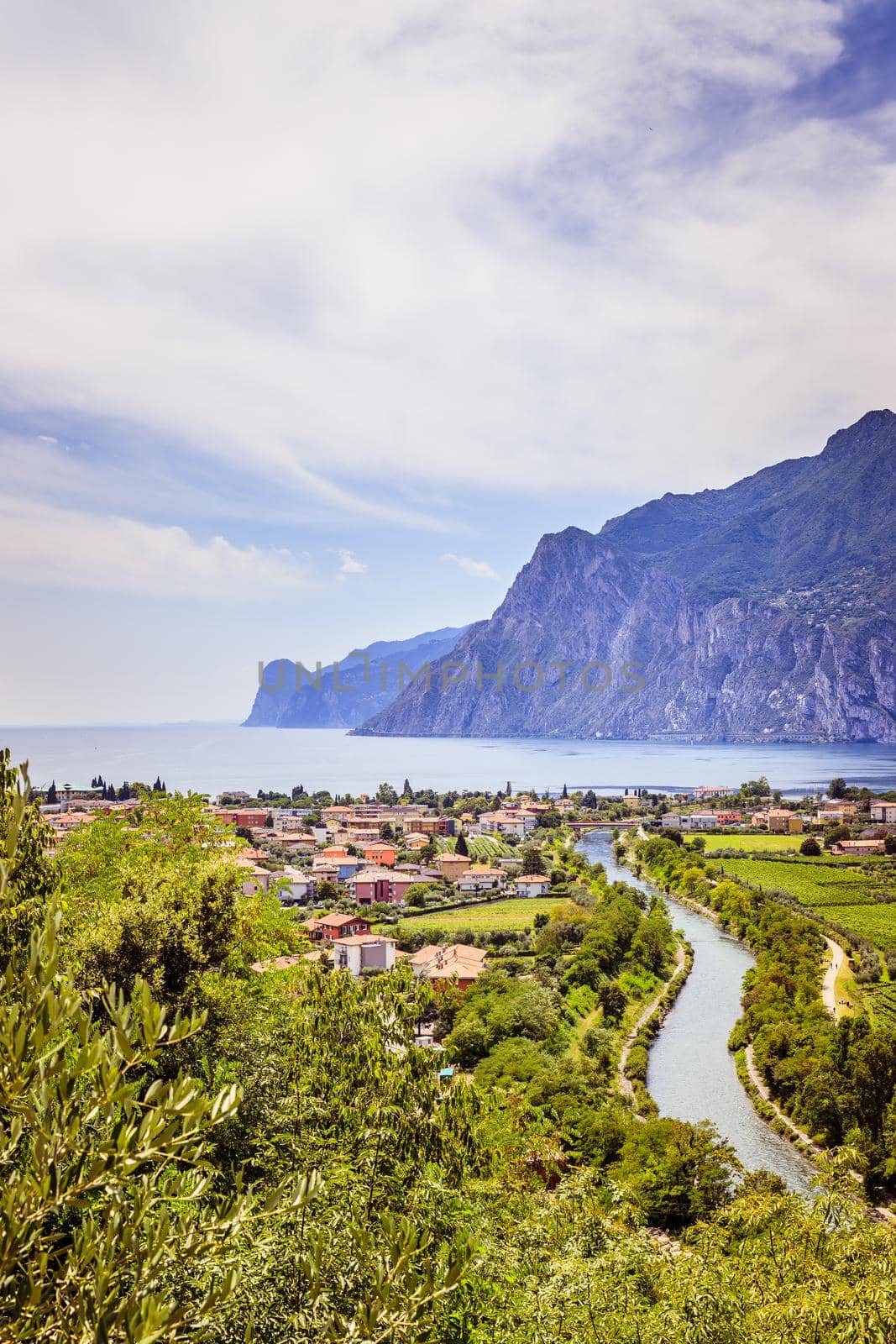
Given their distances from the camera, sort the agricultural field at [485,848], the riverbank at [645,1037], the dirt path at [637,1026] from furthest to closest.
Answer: the agricultural field at [485,848] → the dirt path at [637,1026] → the riverbank at [645,1037]

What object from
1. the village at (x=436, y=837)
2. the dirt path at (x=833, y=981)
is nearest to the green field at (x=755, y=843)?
the village at (x=436, y=837)

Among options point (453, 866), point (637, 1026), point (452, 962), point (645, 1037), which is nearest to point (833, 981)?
point (637, 1026)

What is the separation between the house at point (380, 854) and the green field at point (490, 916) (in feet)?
36.2

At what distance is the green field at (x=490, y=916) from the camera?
35.1 metres

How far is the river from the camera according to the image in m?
16.4

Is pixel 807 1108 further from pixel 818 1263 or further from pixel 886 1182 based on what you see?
pixel 818 1263

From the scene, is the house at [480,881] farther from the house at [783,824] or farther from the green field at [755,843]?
the house at [783,824]

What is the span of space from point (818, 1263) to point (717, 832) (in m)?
58.9

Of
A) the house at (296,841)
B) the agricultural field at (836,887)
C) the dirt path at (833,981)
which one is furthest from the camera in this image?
the house at (296,841)

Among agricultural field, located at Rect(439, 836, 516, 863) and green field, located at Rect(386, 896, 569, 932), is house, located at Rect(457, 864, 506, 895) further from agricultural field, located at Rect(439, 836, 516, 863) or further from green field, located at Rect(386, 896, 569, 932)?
agricultural field, located at Rect(439, 836, 516, 863)

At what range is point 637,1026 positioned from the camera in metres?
23.3

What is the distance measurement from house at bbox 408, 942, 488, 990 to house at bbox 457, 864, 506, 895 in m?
14.6

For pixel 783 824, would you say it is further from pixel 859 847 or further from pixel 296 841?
pixel 296 841

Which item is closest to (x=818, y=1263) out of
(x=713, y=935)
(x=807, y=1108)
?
(x=807, y=1108)
